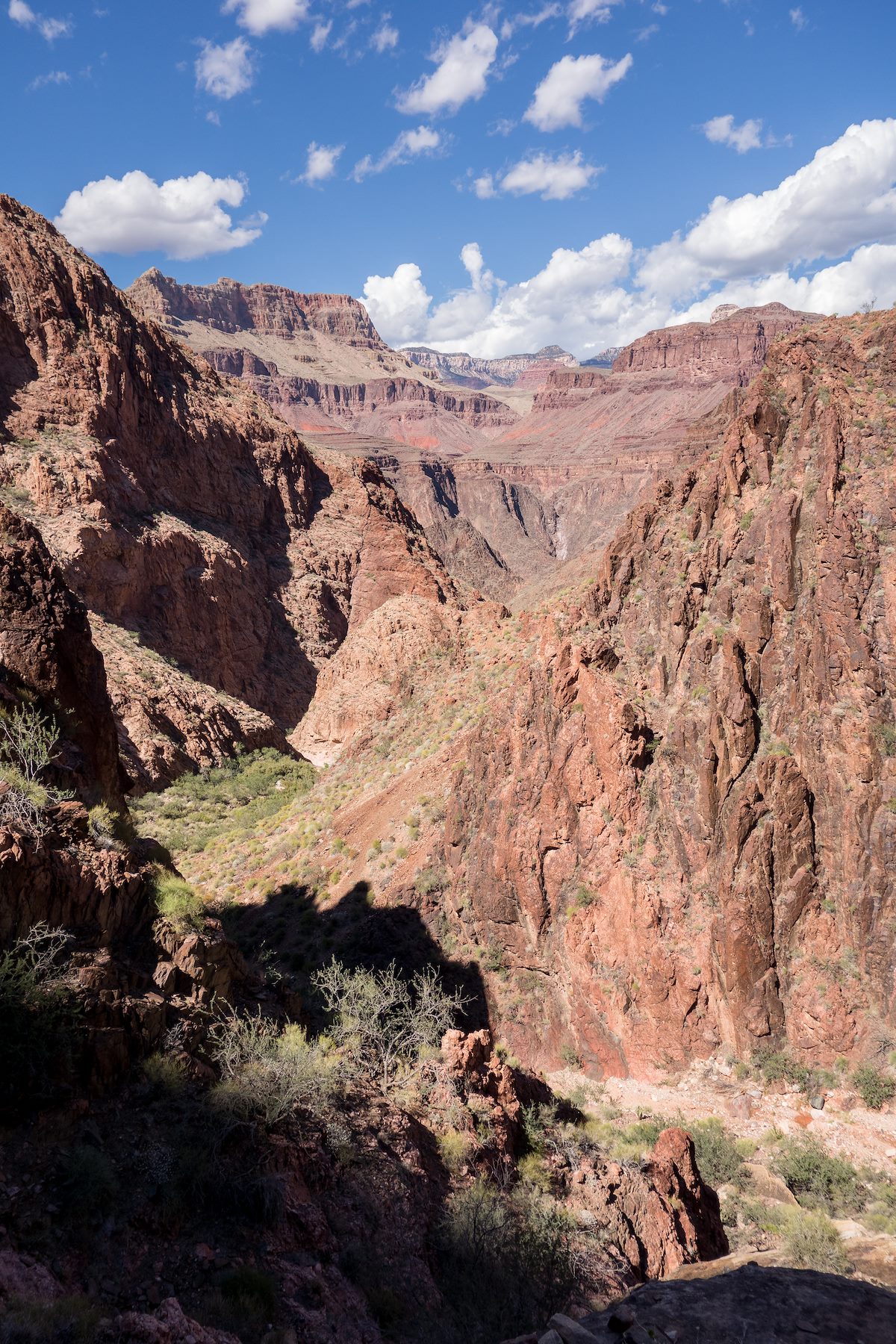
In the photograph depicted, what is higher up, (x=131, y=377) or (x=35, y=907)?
(x=131, y=377)

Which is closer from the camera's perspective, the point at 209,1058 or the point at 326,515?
the point at 209,1058

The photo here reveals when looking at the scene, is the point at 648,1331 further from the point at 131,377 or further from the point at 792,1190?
the point at 131,377

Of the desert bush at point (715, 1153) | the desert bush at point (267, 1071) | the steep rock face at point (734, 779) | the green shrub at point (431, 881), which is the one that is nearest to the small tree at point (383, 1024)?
the desert bush at point (267, 1071)

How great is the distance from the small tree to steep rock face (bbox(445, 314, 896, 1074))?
477cm

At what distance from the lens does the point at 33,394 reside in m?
46.2

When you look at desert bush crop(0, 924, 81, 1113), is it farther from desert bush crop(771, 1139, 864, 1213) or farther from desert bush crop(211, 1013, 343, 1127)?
desert bush crop(771, 1139, 864, 1213)

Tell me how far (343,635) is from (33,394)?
86.0 ft

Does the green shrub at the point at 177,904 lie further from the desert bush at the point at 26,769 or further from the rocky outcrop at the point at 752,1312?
the rocky outcrop at the point at 752,1312

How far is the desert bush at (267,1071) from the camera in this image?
33.3 feet

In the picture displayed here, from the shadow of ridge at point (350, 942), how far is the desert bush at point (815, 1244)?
867 cm

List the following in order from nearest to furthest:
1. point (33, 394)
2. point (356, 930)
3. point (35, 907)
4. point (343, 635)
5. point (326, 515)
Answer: point (35, 907) → point (356, 930) → point (33, 394) → point (343, 635) → point (326, 515)

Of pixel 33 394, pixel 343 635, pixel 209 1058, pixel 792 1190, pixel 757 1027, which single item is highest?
pixel 33 394

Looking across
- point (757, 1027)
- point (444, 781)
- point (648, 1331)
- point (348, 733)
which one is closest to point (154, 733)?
point (348, 733)

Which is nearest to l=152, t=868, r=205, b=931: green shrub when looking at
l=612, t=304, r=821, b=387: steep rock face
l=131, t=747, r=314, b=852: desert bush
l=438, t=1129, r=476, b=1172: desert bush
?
l=438, t=1129, r=476, b=1172: desert bush
